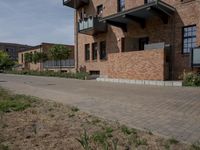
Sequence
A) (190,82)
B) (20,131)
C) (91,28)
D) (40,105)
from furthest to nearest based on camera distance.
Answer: (91,28) → (190,82) → (40,105) → (20,131)

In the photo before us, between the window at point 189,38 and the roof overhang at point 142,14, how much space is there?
1.77 m

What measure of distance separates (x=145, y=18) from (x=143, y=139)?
17.1m

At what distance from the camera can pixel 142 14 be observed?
19.5m

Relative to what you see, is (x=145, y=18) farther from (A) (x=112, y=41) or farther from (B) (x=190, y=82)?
(B) (x=190, y=82)

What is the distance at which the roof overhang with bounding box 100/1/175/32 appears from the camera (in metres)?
17.8

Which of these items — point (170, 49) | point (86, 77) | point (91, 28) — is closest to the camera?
point (170, 49)

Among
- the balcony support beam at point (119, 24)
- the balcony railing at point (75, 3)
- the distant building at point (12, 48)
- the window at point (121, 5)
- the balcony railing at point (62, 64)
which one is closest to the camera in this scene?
the balcony support beam at point (119, 24)

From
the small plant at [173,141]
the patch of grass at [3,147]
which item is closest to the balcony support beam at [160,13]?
the small plant at [173,141]

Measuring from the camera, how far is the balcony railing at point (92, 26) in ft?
80.2

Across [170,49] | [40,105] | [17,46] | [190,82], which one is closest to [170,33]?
[170,49]

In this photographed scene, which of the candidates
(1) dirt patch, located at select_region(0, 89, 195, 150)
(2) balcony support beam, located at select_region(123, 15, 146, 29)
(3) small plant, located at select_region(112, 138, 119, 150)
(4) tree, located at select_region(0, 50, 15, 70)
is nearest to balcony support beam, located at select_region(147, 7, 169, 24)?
(2) balcony support beam, located at select_region(123, 15, 146, 29)

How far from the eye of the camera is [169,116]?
21.6 ft

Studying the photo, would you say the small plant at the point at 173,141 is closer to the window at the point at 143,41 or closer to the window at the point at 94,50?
the window at the point at 143,41

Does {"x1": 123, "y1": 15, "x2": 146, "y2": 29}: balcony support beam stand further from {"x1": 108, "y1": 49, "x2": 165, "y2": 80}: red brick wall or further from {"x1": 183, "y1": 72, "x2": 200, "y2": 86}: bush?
{"x1": 183, "y1": 72, "x2": 200, "y2": 86}: bush
